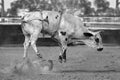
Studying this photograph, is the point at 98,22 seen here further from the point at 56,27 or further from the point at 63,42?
the point at 56,27

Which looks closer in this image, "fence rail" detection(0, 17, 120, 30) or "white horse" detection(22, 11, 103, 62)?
"white horse" detection(22, 11, 103, 62)

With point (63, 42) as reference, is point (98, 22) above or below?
below

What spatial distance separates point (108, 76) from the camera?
7.70 metres

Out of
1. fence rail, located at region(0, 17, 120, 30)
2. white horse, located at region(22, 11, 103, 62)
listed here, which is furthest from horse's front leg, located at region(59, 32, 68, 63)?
fence rail, located at region(0, 17, 120, 30)

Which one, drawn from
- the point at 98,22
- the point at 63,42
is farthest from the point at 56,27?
the point at 98,22

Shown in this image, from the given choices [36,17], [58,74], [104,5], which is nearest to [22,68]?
[58,74]

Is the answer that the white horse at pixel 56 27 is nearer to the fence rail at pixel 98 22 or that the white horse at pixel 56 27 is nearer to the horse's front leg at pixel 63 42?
the horse's front leg at pixel 63 42

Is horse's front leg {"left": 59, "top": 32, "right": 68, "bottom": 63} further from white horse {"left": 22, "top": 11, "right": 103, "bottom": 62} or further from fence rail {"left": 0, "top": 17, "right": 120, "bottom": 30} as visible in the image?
fence rail {"left": 0, "top": 17, "right": 120, "bottom": 30}

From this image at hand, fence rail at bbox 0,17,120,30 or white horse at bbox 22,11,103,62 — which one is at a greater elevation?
white horse at bbox 22,11,103,62

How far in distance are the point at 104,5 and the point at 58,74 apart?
2561 inches

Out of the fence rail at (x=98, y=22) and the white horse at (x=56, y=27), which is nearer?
the white horse at (x=56, y=27)

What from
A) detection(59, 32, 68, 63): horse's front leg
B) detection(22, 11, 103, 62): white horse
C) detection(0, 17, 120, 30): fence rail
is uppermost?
detection(22, 11, 103, 62): white horse

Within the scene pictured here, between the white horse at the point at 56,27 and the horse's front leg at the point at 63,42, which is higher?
the white horse at the point at 56,27

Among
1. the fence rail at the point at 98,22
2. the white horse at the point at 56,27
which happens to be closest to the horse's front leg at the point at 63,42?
the white horse at the point at 56,27
